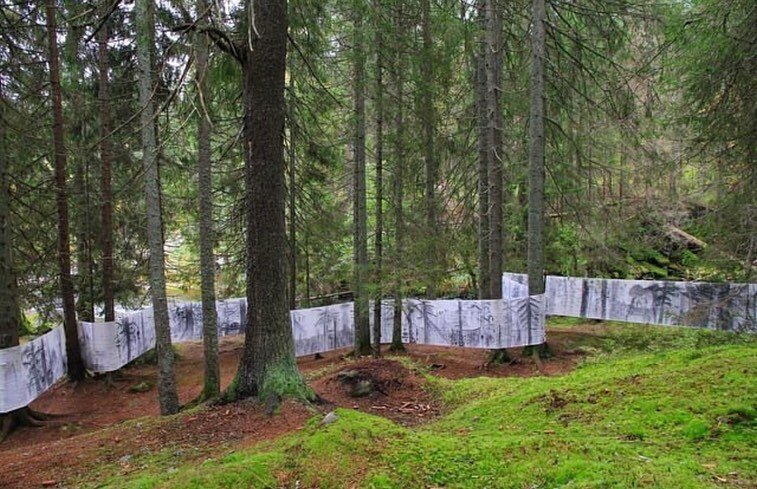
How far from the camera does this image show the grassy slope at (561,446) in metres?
2.52

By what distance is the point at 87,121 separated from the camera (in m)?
11.8

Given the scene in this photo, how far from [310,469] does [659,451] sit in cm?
192

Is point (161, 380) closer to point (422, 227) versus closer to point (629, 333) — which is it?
point (422, 227)

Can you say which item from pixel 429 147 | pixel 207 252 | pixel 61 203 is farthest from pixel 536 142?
pixel 61 203

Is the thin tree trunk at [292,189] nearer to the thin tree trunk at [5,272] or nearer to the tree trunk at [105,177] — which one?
the tree trunk at [105,177]

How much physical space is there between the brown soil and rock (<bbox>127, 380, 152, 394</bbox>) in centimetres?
11

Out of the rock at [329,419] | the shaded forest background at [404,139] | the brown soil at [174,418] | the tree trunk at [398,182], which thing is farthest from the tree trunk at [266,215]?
the tree trunk at [398,182]

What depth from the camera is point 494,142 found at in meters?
10.5

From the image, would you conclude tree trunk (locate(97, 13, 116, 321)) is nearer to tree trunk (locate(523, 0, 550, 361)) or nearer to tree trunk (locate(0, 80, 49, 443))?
tree trunk (locate(0, 80, 49, 443))

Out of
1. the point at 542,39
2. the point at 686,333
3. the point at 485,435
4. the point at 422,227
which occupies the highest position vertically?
the point at 542,39

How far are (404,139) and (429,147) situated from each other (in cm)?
66

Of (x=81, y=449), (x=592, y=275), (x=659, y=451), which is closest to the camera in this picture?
(x=659, y=451)

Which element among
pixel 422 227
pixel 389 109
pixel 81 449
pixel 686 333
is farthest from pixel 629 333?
pixel 81 449

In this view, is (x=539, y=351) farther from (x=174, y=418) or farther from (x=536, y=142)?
(x=174, y=418)
